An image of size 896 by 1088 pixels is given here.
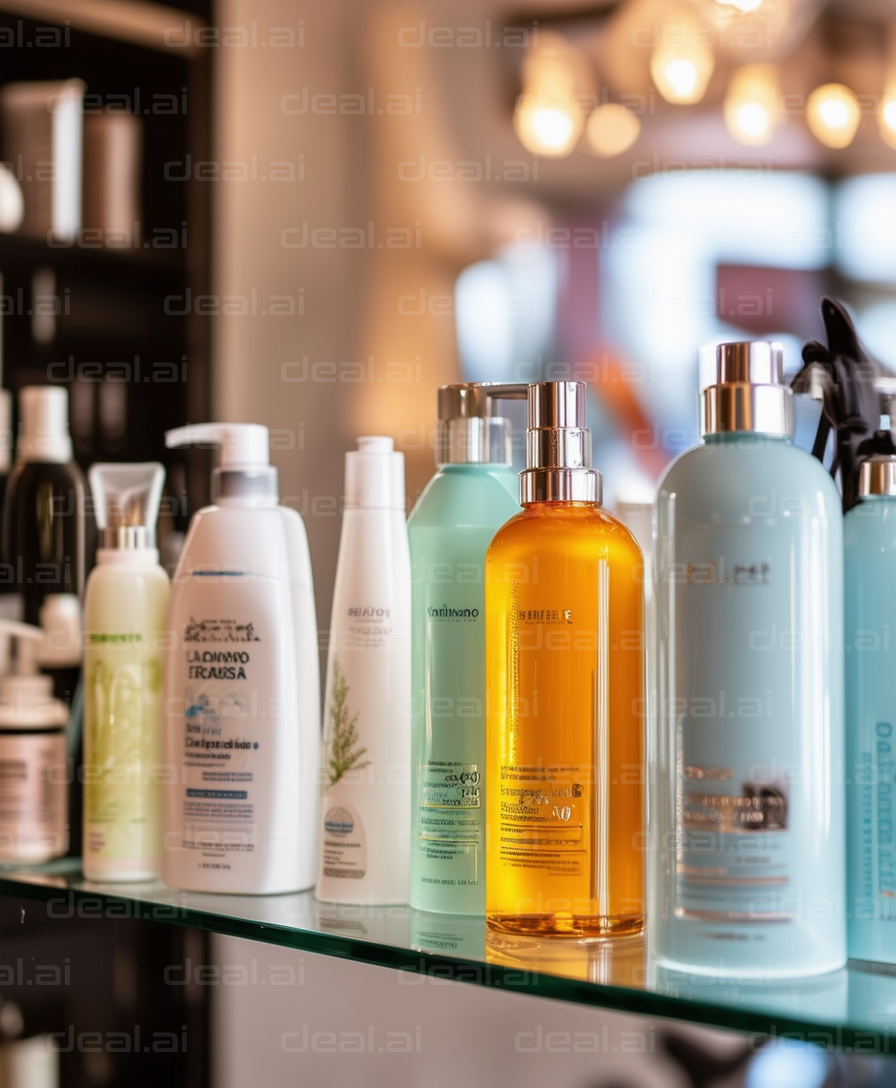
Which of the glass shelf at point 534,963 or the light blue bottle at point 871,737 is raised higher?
the light blue bottle at point 871,737

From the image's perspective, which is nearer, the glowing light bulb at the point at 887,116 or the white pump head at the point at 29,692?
the white pump head at the point at 29,692

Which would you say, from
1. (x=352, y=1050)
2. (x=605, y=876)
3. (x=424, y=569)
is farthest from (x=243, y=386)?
(x=605, y=876)

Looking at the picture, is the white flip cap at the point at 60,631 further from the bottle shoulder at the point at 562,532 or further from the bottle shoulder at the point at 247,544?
the bottle shoulder at the point at 562,532

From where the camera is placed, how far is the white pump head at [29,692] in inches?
24.7

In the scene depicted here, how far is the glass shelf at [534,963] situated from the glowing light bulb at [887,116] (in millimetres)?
1087

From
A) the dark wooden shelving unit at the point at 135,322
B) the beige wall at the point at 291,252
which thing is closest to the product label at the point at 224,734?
the dark wooden shelving unit at the point at 135,322

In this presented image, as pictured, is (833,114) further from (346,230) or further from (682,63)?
(346,230)

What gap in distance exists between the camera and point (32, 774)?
0.62m

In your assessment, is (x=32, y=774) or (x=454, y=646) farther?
(x=32, y=774)

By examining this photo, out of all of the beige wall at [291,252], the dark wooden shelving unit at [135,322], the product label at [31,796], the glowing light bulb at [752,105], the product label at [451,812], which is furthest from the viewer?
the glowing light bulb at [752,105]

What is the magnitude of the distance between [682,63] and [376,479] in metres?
1.00

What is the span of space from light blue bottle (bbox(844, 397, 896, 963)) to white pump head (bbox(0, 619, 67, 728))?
0.40 metres

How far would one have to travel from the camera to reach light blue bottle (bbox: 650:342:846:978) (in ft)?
1.24

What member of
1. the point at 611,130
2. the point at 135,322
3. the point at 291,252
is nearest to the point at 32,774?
the point at 135,322
